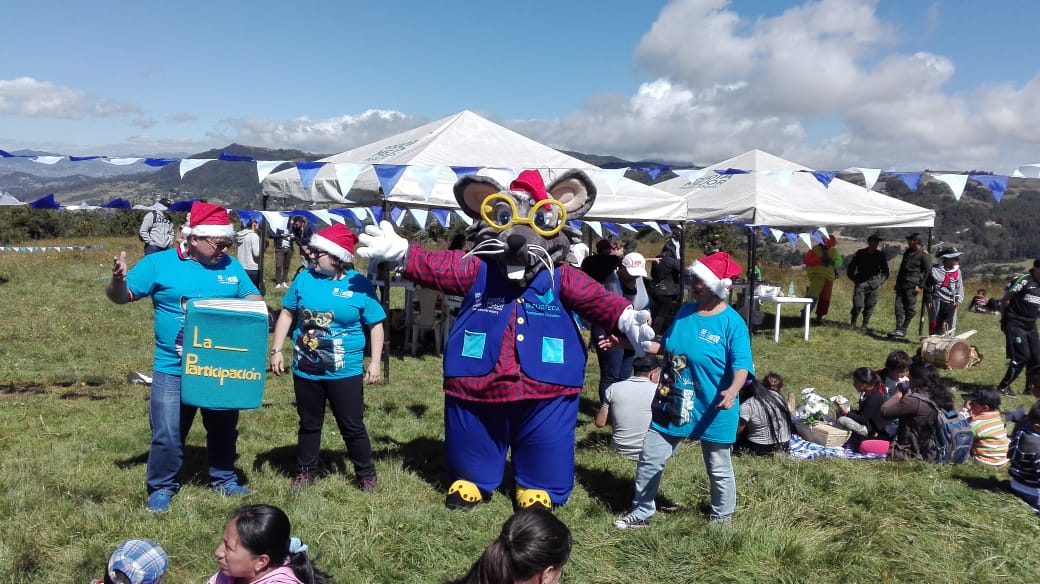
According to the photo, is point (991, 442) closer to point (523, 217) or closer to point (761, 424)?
point (761, 424)

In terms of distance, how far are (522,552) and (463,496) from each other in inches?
81.6

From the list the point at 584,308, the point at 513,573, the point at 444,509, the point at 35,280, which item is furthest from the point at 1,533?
the point at 35,280

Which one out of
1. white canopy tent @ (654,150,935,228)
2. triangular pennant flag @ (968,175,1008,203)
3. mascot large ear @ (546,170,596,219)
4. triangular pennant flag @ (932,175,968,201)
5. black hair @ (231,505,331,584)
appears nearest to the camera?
black hair @ (231,505,331,584)

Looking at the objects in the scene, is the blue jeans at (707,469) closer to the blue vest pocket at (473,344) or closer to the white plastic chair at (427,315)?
the blue vest pocket at (473,344)

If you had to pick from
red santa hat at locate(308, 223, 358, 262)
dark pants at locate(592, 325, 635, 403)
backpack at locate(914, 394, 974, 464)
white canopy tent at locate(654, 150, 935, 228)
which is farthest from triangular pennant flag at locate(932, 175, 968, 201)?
red santa hat at locate(308, 223, 358, 262)

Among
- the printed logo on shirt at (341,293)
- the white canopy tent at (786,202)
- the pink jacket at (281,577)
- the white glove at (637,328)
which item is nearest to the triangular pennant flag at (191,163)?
the printed logo on shirt at (341,293)

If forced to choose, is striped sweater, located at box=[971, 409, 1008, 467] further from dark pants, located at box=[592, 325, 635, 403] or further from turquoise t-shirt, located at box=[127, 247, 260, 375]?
turquoise t-shirt, located at box=[127, 247, 260, 375]

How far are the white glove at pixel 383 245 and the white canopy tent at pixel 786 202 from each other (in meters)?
7.10

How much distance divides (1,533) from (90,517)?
0.38 meters

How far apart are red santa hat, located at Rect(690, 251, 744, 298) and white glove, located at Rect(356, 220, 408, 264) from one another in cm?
163

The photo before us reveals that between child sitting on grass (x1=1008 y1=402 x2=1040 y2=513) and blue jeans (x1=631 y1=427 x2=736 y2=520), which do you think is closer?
blue jeans (x1=631 y1=427 x2=736 y2=520)

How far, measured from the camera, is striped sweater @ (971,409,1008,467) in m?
5.52

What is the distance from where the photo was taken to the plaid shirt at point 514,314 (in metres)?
3.99

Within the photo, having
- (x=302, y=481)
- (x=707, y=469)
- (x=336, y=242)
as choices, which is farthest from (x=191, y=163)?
(x=707, y=469)
